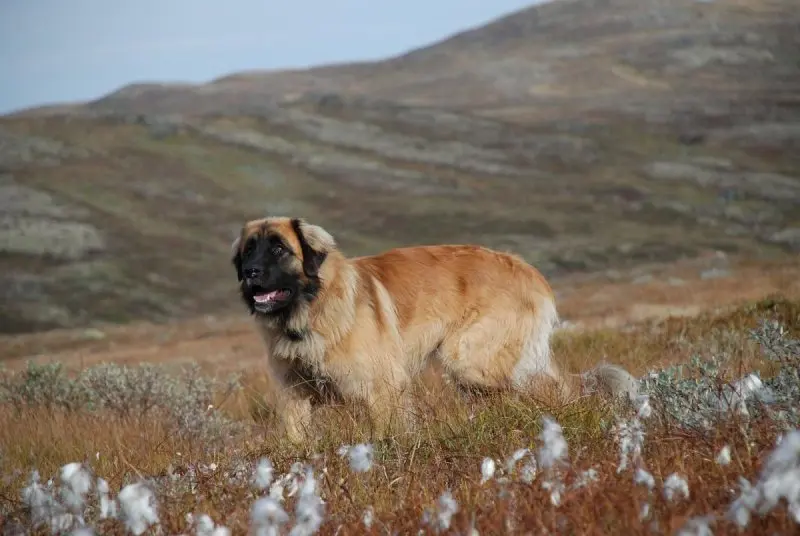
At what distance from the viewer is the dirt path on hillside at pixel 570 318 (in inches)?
662

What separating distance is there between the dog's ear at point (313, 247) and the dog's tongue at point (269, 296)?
25cm

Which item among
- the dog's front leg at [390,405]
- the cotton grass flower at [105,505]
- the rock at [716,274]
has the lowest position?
the rock at [716,274]

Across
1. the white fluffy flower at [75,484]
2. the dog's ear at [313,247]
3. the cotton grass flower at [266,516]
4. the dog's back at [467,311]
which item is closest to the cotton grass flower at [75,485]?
the white fluffy flower at [75,484]

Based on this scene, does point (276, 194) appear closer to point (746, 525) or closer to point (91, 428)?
point (91, 428)

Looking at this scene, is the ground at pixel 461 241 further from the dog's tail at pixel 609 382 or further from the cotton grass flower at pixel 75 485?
the dog's tail at pixel 609 382

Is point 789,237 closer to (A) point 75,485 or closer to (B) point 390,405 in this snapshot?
(B) point 390,405

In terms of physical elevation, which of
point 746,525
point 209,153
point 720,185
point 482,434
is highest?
point 746,525

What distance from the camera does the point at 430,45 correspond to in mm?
114438

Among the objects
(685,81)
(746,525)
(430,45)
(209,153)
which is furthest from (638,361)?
(430,45)

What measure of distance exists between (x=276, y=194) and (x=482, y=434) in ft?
167

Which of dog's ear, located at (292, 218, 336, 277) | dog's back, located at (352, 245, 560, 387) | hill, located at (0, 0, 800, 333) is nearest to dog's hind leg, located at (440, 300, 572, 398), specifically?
dog's back, located at (352, 245, 560, 387)

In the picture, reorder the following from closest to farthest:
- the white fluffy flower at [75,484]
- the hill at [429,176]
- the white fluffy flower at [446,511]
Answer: the white fluffy flower at [446,511] < the white fluffy flower at [75,484] < the hill at [429,176]

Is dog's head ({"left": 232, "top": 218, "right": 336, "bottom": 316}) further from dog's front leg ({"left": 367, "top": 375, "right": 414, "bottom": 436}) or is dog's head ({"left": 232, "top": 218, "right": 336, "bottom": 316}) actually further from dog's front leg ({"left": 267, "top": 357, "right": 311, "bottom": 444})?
dog's front leg ({"left": 367, "top": 375, "right": 414, "bottom": 436})

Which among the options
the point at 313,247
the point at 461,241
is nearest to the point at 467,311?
the point at 313,247
